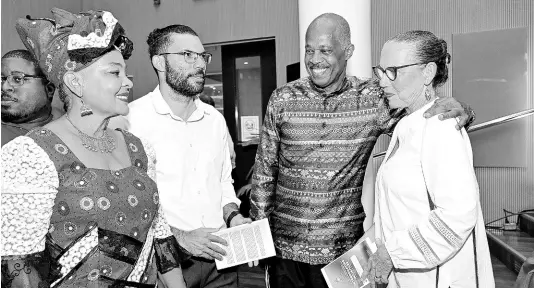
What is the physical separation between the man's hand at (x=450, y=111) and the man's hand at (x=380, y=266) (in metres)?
0.47

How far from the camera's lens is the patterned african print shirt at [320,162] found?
7.00 feet

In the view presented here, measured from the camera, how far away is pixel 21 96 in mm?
2344

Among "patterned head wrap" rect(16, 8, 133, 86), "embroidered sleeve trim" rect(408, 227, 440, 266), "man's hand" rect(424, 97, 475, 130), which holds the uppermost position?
"patterned head wrap" rect(16, 8, 133, 86)

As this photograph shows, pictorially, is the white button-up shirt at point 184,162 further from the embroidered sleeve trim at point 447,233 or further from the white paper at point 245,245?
the embroidered sleeve trim at point 447,233

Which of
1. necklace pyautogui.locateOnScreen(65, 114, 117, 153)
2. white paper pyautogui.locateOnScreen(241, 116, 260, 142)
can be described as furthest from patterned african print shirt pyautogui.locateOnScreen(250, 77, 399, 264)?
white paper pyautogui.locateOnScreen(241, 116, 260, 142)

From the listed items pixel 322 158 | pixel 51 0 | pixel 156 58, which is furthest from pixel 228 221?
pixel 51 0

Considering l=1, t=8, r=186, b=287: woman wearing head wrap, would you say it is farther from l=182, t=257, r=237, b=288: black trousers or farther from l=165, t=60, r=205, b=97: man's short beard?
l=165, t=60, r=205, b=97: man's short beard

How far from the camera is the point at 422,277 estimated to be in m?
1.55

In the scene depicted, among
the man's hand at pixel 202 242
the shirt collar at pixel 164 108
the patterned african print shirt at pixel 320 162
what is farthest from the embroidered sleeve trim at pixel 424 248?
the shirt collar at pixel 164 108

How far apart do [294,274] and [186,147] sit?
0.79 meters

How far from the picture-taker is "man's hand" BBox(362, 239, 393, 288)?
5.12 ft

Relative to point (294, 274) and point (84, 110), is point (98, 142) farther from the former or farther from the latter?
point (294, 274)

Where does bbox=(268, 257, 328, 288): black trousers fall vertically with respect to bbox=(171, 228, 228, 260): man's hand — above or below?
below

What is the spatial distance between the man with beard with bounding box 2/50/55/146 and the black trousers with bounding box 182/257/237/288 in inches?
41.7
